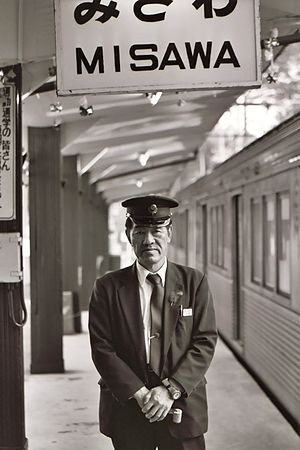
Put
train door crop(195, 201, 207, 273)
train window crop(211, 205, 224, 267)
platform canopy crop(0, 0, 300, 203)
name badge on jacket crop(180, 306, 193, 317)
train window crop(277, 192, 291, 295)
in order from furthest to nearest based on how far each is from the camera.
Answer: train door crop(195, 201, 207, 273) < train window crop(211, 205, 224, 267) < train window crop(277, 192, 291, 295) < platform canopy crop(0, 0, 300, 203) < name badge on jacket crop(180, 306, 193, 317)

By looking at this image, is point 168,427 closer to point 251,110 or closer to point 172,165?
point 251,110

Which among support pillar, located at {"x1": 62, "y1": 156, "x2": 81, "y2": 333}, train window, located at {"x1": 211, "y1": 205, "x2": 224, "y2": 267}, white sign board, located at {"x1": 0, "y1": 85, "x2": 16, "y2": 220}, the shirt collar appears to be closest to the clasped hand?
the shirt collar

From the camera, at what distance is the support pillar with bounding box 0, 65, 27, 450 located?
478cm

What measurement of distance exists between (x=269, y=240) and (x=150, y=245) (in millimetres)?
3751

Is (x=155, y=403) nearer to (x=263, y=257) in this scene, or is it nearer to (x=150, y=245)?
(x=150, y=245)

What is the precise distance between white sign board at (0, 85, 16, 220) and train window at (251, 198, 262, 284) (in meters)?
2.83

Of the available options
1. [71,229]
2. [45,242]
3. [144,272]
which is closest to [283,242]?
[45,242]

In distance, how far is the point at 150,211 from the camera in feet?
9.86

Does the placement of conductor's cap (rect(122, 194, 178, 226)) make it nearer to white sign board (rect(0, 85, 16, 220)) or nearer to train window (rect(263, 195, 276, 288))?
white sign board (rect(0, 85, 16, 220))

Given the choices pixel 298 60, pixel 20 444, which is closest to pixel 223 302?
pixel 298 60

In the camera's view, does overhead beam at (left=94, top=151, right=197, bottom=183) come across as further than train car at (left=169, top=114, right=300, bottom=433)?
Yes

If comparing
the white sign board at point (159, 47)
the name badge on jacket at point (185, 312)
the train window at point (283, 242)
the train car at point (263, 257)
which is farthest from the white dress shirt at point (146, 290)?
the train window at point (283, 242)

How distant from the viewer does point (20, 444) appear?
481 cm

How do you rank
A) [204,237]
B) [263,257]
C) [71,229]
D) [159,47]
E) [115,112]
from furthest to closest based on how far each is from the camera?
[204,237]
[71,229]
[115,112]
[263,257]
[159,47]
